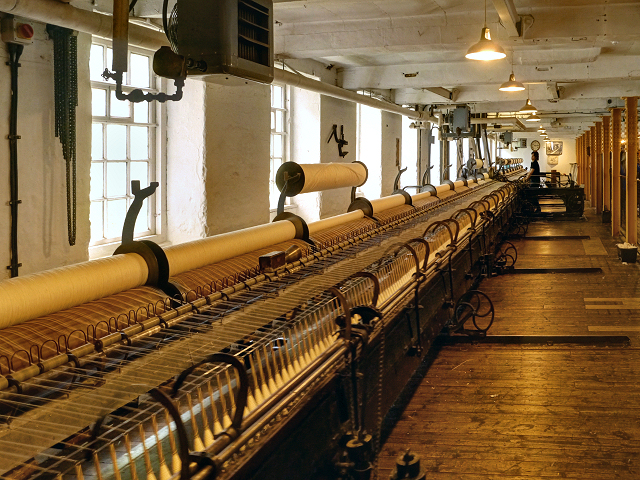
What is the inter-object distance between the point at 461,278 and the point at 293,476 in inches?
126

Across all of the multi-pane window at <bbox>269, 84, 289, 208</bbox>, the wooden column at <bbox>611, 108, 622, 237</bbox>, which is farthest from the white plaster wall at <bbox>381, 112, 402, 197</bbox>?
the wooden column at <bbox>611, 108, 622, 237</bbox>

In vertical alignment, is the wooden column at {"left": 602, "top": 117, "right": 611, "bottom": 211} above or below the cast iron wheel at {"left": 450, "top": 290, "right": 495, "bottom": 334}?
above

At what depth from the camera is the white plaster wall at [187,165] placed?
19.2 ft

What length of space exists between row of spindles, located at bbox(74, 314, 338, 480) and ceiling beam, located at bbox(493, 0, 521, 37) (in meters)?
3.37

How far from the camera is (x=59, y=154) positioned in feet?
13.9

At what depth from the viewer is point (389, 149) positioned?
465 inches

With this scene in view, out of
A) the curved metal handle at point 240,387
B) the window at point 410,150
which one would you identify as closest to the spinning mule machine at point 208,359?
the curved metal handle at point 240,387

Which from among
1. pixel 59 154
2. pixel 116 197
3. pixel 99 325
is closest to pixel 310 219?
pixel 116 197

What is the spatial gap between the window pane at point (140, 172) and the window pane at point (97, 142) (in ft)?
1.20

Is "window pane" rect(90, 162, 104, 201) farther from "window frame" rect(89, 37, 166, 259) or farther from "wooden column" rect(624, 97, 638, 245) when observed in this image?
"wooden column" rect(624, 97, 638, 245)

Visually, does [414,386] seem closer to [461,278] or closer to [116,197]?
[461,278]

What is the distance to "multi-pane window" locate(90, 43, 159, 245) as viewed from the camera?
518 centimetres

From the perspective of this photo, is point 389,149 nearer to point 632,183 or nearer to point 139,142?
point 632,183

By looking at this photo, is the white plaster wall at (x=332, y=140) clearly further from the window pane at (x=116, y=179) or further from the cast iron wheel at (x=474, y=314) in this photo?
the window pane at (x=116, y=179)
